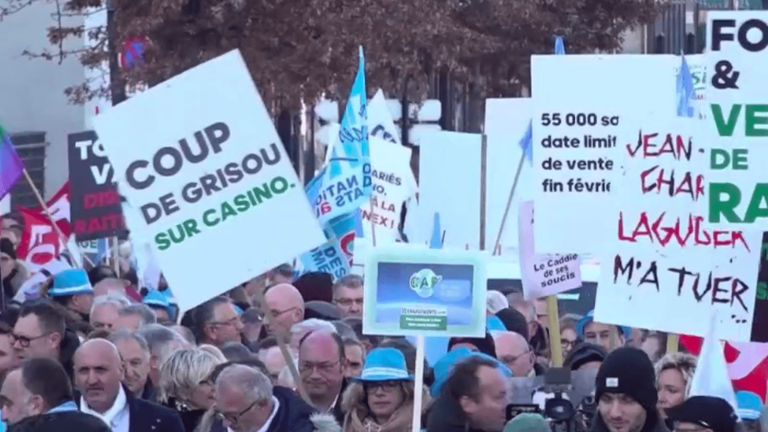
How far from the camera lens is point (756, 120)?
9188mm

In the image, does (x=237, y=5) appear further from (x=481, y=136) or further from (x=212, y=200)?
(x=212, y=200)

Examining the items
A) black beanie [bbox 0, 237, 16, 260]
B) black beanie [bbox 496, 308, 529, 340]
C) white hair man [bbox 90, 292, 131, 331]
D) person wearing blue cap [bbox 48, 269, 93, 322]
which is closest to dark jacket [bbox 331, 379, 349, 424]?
white hair man [bbox 90, 292, 131, 331]

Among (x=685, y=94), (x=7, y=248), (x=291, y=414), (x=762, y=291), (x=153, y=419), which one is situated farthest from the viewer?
(x=7, y=248)

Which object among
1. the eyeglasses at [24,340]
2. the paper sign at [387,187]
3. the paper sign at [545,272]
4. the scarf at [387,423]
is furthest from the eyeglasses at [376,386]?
the paper sign at [387,187]

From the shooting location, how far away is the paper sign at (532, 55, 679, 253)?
1063cm

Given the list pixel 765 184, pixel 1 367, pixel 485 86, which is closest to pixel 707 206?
pixel 765 184

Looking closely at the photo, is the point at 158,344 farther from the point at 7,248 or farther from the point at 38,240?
the point at 38,240

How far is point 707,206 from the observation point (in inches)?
362

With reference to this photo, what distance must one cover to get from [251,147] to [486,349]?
6.34 feet

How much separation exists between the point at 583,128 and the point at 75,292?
153 inches

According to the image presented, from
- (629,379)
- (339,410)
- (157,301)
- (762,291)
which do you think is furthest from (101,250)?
(629,379)

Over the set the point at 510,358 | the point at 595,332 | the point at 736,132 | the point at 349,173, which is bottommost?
the point at 595,332

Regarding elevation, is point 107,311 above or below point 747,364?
above

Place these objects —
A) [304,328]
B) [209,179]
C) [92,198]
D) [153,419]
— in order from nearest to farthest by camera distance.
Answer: [153,419] → [209,179] → [304,328] → [92,198]
